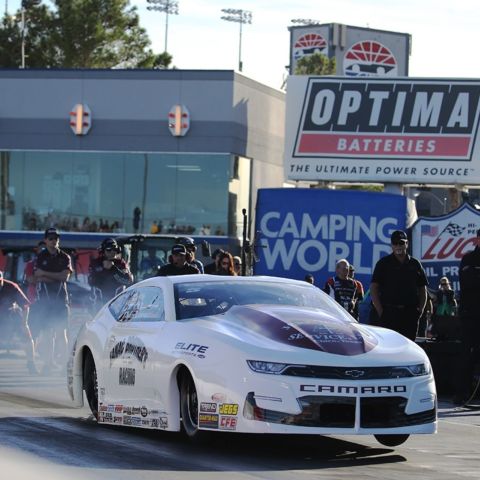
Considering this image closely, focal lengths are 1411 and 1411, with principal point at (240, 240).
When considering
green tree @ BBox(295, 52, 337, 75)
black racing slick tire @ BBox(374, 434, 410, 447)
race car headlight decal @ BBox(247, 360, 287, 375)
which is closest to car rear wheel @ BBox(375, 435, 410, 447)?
black racing slick tire @ BBox(374, 434, 410, 447)

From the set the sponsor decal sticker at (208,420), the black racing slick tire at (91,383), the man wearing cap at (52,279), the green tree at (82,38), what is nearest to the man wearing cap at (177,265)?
the man wearing cap at (52,279)

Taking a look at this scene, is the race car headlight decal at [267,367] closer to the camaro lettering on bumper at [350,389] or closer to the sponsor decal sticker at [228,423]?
A: the camaro lettering on bumper at [350,389]

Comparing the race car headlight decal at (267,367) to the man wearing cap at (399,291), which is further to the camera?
the man wearing cap at (399,291)

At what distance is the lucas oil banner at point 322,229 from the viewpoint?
24.3 meters

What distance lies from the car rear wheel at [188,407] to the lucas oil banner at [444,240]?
44.7 feet

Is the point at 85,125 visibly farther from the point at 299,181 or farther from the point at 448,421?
the point at 448,421

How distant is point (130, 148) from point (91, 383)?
115 feet

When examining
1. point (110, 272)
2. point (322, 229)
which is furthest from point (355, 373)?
point (322, 229)

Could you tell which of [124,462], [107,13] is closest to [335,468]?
[124,462]

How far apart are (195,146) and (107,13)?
3480 centimetres

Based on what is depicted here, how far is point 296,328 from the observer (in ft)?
32.7

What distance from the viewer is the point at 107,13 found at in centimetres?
7894

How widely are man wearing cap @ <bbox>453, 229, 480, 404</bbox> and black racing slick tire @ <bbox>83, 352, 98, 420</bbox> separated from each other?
4.52 meters

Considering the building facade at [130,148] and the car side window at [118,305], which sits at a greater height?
the building facade at [130,148]
